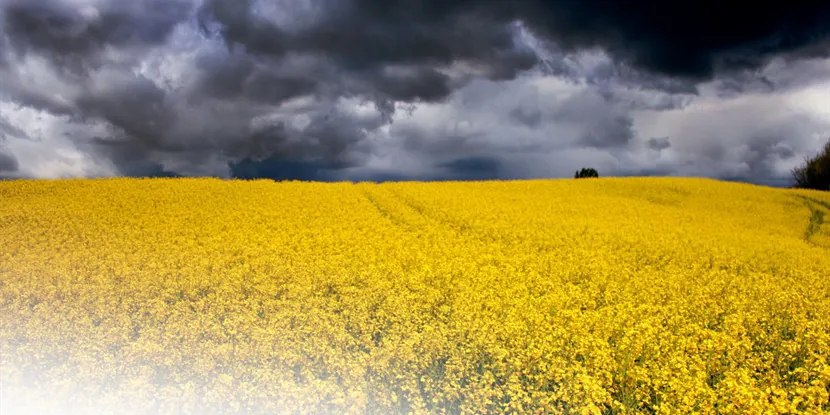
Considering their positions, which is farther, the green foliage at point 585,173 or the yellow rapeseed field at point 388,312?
the green foliage at point 585,173

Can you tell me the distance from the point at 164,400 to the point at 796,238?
26.9 meters

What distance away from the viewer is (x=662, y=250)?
16984 mm

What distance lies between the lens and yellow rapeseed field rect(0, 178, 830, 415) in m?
6.07

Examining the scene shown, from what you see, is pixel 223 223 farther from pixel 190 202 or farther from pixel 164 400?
pixel 164 400

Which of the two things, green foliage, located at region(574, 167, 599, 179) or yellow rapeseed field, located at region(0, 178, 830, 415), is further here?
green foliage, located at region(574, 167, 599, 179)

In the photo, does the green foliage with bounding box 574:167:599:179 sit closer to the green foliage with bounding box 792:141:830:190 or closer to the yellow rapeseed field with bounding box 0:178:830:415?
the green foliage with bounding box 792:141:830:190

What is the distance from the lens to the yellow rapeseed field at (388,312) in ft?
19.9

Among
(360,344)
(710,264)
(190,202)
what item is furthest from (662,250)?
(190,202)

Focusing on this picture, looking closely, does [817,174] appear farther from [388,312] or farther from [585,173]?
[388,312]

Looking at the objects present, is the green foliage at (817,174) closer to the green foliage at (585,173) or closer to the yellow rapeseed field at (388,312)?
the green foliage at (585,173)

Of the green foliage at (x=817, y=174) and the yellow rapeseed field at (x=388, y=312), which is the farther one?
the green foliage at (x=817, y=174)

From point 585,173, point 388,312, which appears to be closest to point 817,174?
point 585,173

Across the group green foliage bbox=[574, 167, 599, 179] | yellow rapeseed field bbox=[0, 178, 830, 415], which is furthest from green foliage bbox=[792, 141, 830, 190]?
yellow rapeseed field bbox=[0, 178, 830, 415]

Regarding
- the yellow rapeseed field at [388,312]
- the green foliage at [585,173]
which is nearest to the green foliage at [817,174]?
the green foliage at [585,173]
